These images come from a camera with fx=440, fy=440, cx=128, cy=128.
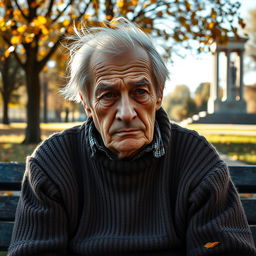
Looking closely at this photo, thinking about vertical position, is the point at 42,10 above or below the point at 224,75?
above

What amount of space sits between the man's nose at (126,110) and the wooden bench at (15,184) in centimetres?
97

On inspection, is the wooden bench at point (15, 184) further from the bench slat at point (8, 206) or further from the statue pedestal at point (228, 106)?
the statue pedestal at point (228, 106)

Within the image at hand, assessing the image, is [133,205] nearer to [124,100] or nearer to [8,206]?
[124,100]

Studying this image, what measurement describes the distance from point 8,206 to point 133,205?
3.18 feet

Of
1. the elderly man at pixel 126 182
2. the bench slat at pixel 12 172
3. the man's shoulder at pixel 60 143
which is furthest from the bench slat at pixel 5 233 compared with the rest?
the man's shoulder at pixel 60 143

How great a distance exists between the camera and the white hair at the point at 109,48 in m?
2.22

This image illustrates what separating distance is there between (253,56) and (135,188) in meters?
44.0

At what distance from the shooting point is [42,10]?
59.5ft

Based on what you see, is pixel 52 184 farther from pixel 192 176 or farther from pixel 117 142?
pixel 192 176

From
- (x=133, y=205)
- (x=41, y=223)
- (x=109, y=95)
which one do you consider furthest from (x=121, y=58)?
(x=41, y=223)

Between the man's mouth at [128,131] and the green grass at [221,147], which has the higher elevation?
the man's mouth at [128,131]

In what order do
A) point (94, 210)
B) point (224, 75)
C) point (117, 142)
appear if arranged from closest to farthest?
point (117, 142)
point (94, 210)
point (224, 75)

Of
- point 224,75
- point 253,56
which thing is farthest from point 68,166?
point 253,56

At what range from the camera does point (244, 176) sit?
280 cm
